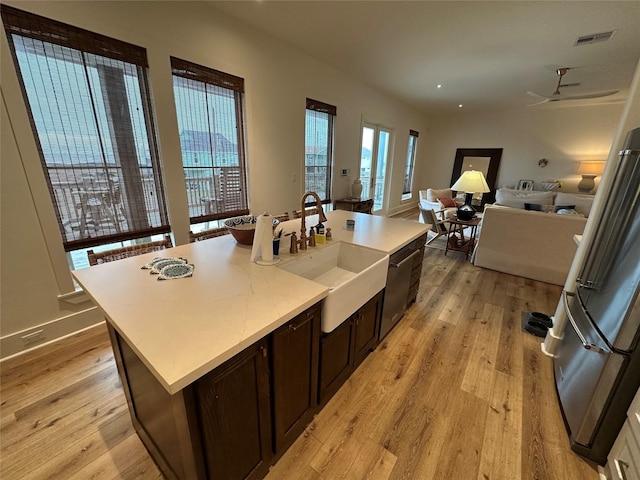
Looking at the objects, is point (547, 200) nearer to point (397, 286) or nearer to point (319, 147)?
point (319, 147)

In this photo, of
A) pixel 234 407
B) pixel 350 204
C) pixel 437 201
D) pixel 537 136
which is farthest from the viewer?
pixel 537 136

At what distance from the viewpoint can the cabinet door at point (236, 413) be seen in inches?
34.2

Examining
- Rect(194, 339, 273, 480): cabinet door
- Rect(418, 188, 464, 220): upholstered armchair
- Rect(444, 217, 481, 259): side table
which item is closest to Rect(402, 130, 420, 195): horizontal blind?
Rect(418, 188, 464, 220): upholstered armchair

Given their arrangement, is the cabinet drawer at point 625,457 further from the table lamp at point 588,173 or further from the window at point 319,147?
the table lamp at point 588,173

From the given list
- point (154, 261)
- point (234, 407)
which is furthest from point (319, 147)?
point (234, 407)

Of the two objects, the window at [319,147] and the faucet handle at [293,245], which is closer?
the faucet handle at [293,245]

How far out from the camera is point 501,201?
5898 mm

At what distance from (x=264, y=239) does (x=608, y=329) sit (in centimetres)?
180

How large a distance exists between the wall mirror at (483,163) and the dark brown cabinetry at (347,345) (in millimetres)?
7223

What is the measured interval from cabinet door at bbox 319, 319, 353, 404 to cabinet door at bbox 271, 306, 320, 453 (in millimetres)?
76

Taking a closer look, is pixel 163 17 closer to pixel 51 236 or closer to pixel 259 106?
pixel 259 106

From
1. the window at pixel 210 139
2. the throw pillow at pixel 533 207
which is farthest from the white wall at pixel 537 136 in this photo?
the window at pixel 210 139

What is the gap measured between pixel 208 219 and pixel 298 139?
1.73 m

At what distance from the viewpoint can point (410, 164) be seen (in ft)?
25.7
